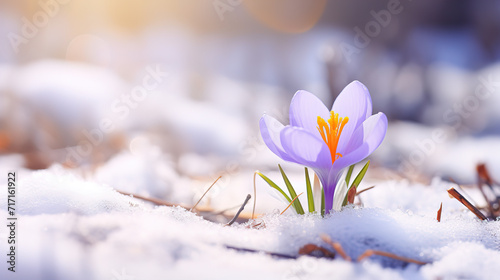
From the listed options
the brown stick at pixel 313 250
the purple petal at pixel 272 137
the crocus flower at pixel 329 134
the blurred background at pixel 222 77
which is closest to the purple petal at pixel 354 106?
the crocus flower at pixel 329 134

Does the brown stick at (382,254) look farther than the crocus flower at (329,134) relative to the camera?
No

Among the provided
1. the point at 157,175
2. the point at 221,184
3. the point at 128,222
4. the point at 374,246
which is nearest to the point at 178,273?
the point at 128,222

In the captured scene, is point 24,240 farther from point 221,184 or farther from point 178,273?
point 221,184

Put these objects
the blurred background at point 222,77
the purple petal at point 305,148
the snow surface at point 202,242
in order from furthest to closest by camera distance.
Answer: the blurred background at point 222,77 < the purple petal at point 305,148 < the snow surface at point 202,242

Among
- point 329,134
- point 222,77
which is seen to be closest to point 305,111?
point 329,134

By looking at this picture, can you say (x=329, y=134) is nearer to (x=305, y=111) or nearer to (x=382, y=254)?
(x=305, y=111)

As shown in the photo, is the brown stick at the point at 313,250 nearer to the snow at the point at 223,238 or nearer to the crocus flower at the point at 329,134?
the snow at the point at 223,238

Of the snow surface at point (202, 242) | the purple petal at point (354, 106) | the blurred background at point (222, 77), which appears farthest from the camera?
the blurred background at point (222, 77)

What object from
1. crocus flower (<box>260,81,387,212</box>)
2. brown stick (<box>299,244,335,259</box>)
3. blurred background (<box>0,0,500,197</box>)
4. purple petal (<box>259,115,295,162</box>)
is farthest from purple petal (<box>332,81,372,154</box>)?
blurred background (<box>0,0,500,197</box>)
